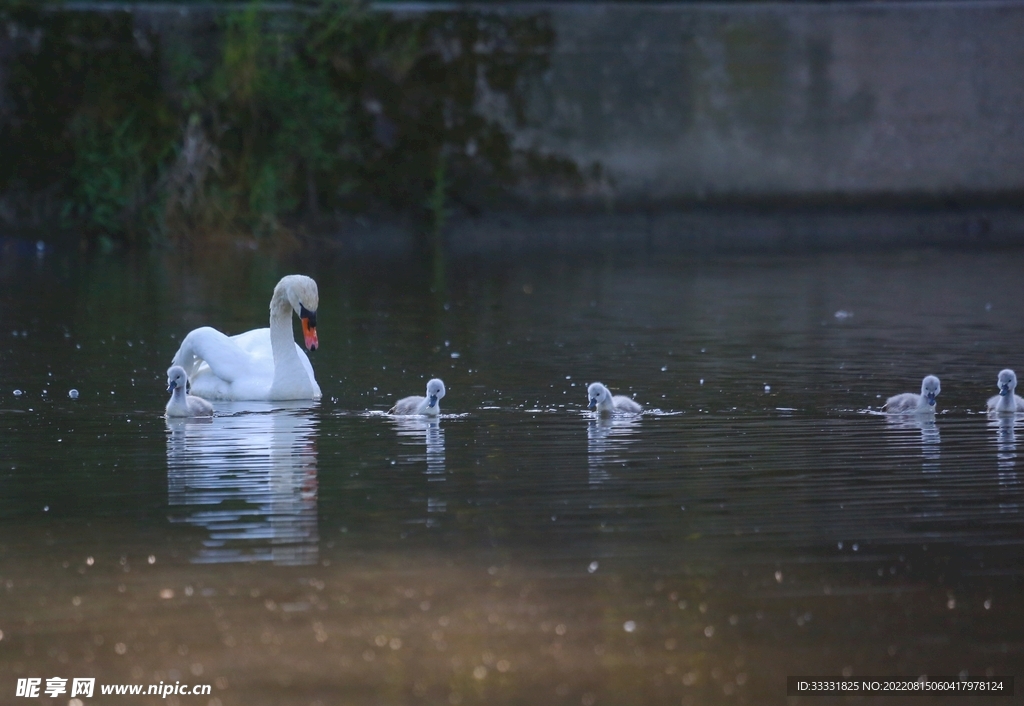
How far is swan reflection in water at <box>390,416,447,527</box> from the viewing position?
8273mm

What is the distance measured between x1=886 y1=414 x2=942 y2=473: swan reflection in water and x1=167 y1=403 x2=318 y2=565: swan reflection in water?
3043 millimetres

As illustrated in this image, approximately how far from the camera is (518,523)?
306 inches

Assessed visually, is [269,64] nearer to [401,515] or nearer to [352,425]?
[352,425]

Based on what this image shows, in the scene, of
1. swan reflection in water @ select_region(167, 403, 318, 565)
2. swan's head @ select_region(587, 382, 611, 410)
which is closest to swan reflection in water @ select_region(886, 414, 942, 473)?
swan's head @ select_region(587, 382, 611, 410)

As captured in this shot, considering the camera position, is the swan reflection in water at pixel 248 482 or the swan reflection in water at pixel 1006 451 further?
the swan reflection in water at pixel 1006 451

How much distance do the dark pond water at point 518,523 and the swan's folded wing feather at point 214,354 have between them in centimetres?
34

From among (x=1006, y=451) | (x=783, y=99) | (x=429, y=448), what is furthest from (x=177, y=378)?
(x=783, y=99)

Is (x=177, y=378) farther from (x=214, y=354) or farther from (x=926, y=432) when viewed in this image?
(x=926, y=432)

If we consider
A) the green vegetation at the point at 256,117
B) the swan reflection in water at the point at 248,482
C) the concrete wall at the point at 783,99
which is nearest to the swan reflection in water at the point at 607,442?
the swan reflection in water at the point at 248,482

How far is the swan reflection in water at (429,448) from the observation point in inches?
326

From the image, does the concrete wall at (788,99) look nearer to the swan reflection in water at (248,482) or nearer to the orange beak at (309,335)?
the orange beak at (309,335)

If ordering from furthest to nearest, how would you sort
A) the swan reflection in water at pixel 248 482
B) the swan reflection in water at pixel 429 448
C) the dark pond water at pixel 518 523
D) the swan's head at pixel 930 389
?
1. the swan's head at pixel 930 389
2. the swan reflection in water at pixel 429 448
3. the swan reflection in water at pixel 248 482
4. the dark pond water at pixel 518 523

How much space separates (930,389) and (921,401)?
0.09 metres

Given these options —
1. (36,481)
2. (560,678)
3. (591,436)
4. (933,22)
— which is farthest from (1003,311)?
(933,22)
